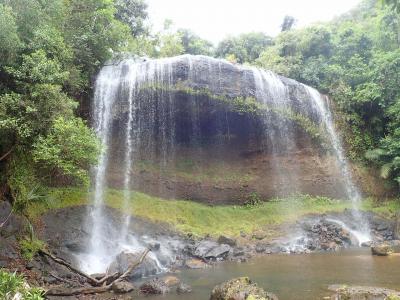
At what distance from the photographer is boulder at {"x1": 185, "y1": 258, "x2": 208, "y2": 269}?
14.7m

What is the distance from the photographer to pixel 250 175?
2370 centimetres

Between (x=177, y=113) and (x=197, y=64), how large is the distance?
3003 mm

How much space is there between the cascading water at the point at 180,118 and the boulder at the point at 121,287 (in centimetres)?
840

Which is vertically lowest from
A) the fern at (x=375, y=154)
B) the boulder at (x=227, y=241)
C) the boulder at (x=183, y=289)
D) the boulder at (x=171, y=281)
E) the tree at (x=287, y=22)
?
the boulder at (x=183, y=289)

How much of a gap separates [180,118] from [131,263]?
11.2 m

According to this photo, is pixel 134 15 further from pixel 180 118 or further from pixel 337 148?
pixel 337 148

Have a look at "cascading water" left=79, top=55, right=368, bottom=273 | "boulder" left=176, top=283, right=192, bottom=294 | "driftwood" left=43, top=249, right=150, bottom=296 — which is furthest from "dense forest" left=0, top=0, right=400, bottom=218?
"boulder" left=176, top=283, right=192, bottom=294

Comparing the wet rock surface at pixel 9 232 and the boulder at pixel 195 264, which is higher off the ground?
the wet rock surface at pixel 9 232

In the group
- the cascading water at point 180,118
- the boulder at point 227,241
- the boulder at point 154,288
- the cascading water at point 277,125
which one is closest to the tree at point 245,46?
the cascading water at point 180,118

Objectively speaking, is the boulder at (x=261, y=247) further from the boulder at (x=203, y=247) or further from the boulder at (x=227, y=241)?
the boulder at (x=203, y=247)

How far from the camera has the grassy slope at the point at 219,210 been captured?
19.1m

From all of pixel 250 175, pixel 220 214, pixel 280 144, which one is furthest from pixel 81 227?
pixel 280 144

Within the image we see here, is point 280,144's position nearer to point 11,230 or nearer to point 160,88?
point 160,88

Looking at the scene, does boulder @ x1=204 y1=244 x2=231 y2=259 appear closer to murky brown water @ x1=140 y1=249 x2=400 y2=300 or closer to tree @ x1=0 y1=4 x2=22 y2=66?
murky brown water @ x1=140 y1=249 x2=400 y2=300
